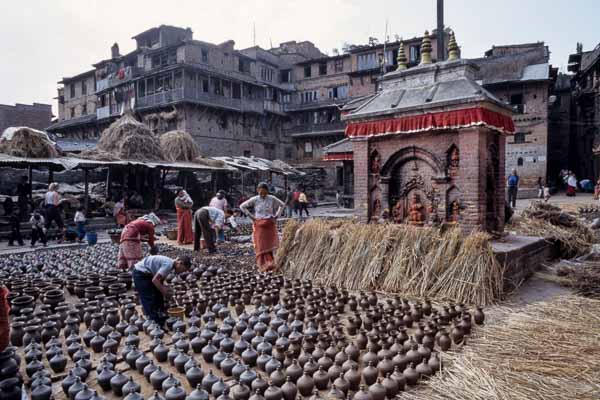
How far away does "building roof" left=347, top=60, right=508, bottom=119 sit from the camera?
29.0 ft

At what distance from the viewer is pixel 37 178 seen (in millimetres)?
28266

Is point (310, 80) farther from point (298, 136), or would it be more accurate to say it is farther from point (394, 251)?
point (394, 251)

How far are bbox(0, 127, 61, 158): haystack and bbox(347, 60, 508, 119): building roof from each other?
13.9 meters

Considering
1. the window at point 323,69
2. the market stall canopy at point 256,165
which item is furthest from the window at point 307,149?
the market stall canopy at point 256,165

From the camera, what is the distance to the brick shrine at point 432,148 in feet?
28.5

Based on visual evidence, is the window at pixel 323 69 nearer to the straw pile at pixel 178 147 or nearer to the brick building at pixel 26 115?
the straw pile at pixel 178 147

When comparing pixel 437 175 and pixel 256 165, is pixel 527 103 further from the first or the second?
pixel 437 175

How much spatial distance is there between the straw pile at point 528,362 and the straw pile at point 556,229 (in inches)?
203

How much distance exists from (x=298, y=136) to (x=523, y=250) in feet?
124

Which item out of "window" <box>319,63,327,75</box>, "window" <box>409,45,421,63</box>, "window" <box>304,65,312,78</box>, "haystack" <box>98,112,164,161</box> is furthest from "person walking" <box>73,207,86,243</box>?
"window" <box>304,65,312,78</box>

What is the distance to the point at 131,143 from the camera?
21656 mm

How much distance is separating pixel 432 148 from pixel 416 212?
1.47 meters

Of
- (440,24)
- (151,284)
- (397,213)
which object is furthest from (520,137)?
(151,284)

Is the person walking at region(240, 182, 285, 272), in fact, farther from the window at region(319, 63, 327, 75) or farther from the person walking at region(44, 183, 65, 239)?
the window at region(319, 63, 327, 75)
